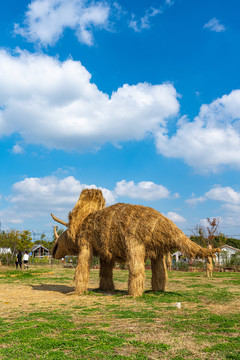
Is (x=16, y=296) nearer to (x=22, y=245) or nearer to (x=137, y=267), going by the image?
(x=137, y=267)

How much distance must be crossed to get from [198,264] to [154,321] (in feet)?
87.3

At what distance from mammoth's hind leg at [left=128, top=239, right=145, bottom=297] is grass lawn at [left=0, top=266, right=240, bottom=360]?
0.34 metres

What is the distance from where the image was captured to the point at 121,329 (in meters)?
6.06

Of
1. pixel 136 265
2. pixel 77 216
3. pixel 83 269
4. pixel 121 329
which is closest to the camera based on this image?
pixel 121 329

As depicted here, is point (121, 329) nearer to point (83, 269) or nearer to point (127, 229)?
point (127, 229)

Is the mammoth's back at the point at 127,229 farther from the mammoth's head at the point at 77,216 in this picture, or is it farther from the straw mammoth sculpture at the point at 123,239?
the mammoth's head at the point at 77,216

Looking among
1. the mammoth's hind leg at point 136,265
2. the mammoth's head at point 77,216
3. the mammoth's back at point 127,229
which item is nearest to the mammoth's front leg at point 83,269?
the mammoth's back at point 127,229

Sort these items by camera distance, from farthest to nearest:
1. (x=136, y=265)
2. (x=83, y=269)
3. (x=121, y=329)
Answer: (x=83, y=269)
(x=136, y=265)
(x=121, y=329)

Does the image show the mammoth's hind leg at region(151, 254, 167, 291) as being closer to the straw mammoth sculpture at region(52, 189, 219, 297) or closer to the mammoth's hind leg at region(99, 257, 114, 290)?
the straw mammoth sculpture at region(52, 189, 219, 297)

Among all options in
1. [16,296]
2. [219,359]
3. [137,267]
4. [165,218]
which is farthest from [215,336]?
[16,296]

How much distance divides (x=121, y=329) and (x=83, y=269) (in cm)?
536

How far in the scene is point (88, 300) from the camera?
9.93 metres

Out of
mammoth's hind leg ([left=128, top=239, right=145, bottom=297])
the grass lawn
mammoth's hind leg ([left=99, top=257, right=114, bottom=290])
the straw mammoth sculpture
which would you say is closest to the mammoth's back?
the straw mammoth sculpture

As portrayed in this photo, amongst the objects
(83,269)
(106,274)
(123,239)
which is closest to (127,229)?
(123,239)
